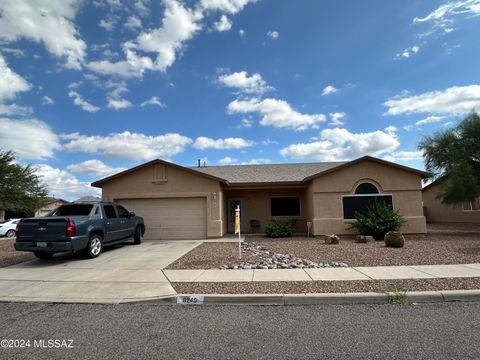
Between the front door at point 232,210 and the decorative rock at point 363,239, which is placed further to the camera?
the front door at point 232,210

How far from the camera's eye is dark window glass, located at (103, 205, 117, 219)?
12797mm

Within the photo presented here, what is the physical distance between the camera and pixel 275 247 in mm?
13734

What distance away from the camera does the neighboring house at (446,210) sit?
25.5 meters

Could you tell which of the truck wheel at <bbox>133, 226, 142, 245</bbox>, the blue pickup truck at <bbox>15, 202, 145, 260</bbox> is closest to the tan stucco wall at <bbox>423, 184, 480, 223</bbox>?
the truck wheel at <bbox>133, 226, 142, 245</bbox>

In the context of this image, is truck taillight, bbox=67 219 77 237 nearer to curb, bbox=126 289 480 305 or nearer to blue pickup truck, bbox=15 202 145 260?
blue pickup truck, bbox=15 202 145 260

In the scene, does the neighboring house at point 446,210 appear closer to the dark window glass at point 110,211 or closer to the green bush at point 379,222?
the green bush at point 379,222

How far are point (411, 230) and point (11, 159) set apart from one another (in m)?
34.4

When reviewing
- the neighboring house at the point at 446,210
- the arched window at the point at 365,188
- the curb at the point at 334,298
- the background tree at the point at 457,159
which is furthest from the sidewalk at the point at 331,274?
the neighboring house at the point at 446,210

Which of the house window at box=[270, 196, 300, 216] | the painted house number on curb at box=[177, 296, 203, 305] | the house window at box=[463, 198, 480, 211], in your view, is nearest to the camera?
the painted house number on curb at box=[177, 296, 203, 305]

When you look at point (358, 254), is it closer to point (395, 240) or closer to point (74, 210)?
point (395, 240)

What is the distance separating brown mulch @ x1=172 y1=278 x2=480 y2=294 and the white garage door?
10089 mm

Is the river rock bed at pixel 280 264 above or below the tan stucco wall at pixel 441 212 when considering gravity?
→ below

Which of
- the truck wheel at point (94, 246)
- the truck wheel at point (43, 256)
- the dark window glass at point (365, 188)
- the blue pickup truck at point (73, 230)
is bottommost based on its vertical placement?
the truck wheel at point (43, 256)

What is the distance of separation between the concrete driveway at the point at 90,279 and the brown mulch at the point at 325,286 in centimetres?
76
